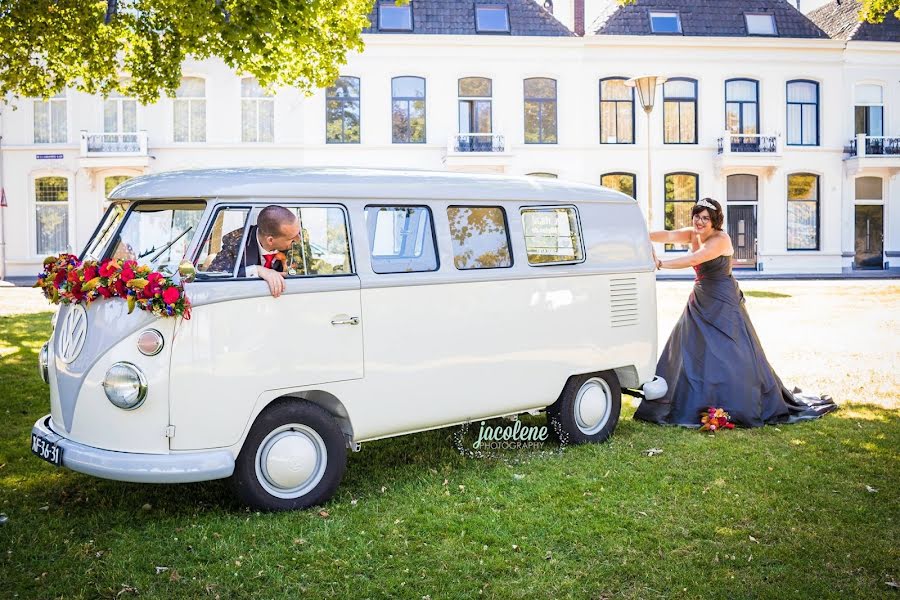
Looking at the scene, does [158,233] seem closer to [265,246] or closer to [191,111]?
[265,246]

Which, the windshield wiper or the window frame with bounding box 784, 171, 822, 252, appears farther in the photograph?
the window frame with bounding box 784, 171, 822, 252

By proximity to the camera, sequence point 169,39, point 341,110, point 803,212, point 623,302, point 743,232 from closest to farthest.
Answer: point 623,302 < point 169,39 < point 341,110 < point 743,232 < point 803,212

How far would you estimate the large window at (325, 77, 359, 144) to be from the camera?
103 ft

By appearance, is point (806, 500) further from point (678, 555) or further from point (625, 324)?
point (625, 324)

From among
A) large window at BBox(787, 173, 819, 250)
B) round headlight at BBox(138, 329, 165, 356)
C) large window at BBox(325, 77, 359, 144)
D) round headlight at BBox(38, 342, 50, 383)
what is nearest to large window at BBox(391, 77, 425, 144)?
large window at BBox(325, 77, 359, 144)

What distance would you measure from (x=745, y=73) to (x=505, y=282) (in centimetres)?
3043

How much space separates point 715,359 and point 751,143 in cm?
2760

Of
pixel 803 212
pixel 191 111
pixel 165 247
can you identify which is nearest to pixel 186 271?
→ pixel 165 247

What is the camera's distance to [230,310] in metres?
5.02

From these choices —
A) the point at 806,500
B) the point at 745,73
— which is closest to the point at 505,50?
the point at 745,73

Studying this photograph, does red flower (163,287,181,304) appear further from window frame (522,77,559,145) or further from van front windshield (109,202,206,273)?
window frame (522,77,559,145)

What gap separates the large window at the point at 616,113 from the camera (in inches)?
1291

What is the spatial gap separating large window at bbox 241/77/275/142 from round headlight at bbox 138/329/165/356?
90.7 feet

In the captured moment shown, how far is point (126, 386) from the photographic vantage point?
4824mm
